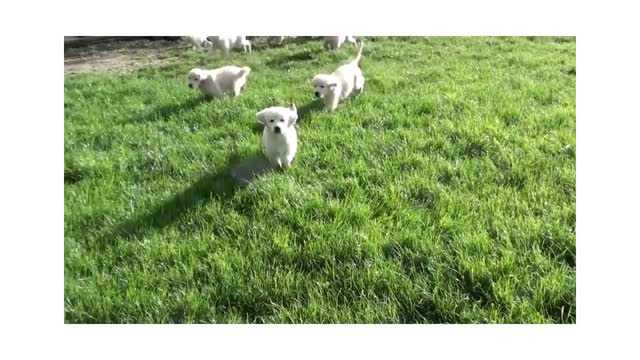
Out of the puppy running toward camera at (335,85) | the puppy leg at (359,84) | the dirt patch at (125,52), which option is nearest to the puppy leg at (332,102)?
the puppy running toward camera at (335,85)

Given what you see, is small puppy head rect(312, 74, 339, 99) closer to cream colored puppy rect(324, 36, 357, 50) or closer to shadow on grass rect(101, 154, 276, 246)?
cream colored puppy rect(324, 36, 357, 50)

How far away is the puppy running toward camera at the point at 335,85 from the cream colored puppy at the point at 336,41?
73 mm

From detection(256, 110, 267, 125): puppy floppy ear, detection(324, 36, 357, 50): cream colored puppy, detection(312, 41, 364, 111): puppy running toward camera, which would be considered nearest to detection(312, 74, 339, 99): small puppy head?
A: detection(312, 41, 364, 111): puppy running toward camera

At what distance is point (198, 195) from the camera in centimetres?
202

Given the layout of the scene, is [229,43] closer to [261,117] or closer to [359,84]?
[261,117]

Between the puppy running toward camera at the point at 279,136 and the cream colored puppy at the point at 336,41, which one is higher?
the cream colored puppy at the point at 336,41

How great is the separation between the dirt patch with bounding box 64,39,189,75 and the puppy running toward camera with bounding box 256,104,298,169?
0.51 meters

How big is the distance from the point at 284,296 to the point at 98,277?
638 mm

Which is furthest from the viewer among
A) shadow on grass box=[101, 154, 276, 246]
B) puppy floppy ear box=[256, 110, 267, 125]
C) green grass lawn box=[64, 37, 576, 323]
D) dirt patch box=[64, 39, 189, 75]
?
puppy floppy ear box=[256, 110, 267, 125]

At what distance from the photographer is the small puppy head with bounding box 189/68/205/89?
2.41m

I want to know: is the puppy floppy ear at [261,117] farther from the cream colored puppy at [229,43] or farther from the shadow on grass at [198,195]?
the cream colored puppy at [229,43]

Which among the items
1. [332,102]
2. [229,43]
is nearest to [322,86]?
[332,102]

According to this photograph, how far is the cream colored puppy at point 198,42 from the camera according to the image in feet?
7.39
